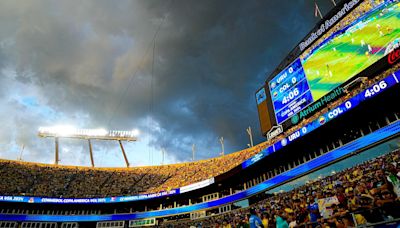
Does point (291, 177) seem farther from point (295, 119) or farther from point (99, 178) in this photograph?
point (99, 178)

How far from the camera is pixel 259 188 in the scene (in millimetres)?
31031

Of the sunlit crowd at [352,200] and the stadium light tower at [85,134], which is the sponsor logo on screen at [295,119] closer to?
the sunlit crowd at [352,200]

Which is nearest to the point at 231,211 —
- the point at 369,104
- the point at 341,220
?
the point at 369,104

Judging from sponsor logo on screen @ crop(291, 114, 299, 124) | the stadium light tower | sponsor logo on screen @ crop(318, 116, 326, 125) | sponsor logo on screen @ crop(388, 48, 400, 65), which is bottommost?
sponsor logo on screen @ crop(318, 116, 326, 125)

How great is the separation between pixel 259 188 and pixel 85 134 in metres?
→ 45.3

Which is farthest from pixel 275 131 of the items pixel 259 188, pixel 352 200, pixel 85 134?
pixel 85 134

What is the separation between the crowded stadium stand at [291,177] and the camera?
12859mm

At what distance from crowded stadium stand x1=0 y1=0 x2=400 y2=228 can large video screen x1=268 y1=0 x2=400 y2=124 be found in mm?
115

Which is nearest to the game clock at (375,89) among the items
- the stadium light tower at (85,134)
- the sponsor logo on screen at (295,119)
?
the sponsor logo on screen at (295,119)

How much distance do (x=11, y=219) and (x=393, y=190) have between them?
54589 mm

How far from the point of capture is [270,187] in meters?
29.1

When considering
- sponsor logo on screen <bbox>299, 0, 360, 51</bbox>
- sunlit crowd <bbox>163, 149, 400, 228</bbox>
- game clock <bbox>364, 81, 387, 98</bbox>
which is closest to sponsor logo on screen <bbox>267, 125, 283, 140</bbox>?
sunlit crowd <bbox>163, 149, 400, 228</bbox>

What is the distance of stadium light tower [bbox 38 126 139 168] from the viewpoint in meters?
57.7

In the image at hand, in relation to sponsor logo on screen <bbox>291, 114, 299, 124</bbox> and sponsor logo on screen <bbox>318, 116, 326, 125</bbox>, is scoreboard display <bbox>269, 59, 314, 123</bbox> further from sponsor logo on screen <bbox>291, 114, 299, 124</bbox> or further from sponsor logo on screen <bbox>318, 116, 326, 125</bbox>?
sponsor logo on screen <bbox>318, 116, 326, 125</bbox>
